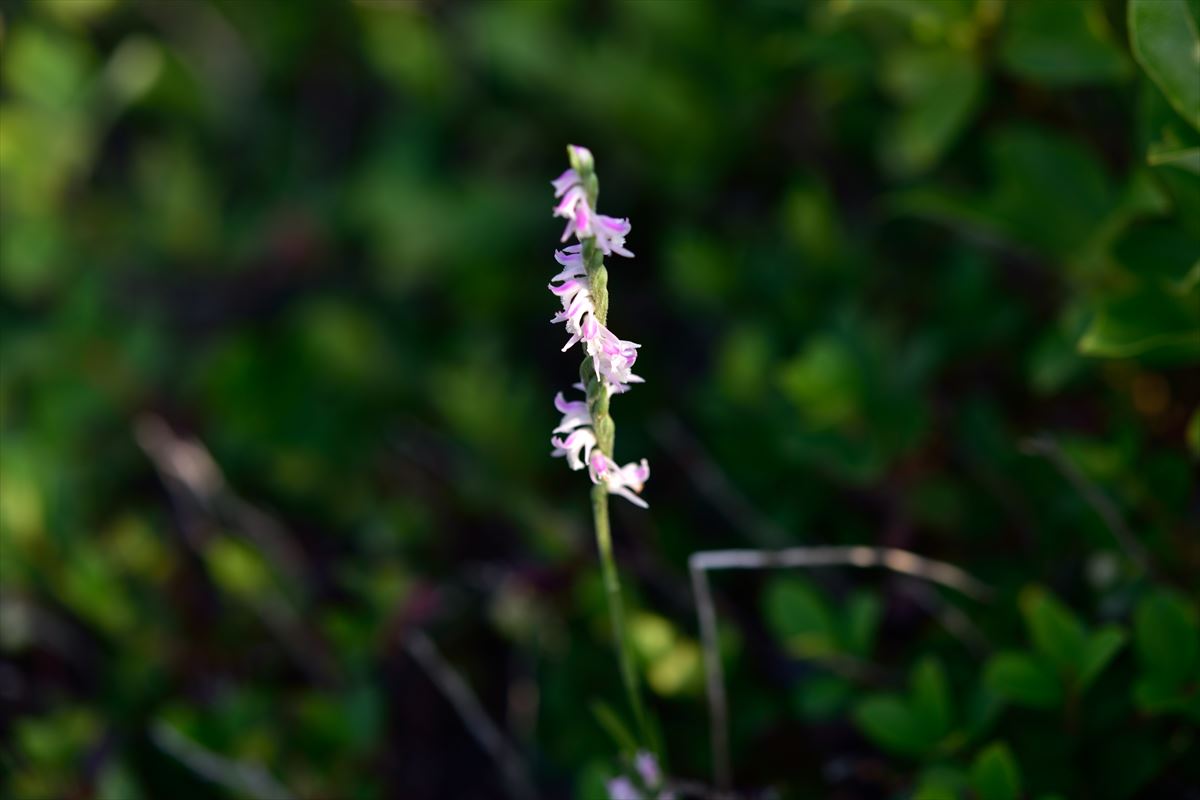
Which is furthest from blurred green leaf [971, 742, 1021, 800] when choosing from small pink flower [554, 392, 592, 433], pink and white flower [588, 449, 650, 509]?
small pink flower [554, 392, 592, 433]

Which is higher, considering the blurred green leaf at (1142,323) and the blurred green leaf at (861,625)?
the blurred green leaf at (1142,323)

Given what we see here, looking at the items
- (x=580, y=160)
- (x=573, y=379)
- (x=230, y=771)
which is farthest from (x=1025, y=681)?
(x=573, y=379)

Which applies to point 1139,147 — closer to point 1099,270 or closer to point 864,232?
point 1099,270

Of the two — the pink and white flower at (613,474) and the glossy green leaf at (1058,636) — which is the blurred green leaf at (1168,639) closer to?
the glossy green leaf at (1058,636)

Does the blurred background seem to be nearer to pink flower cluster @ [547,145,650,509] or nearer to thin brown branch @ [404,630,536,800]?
thin brown branch @ [404,630,536,800]

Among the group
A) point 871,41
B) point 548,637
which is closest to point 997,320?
point 871,41

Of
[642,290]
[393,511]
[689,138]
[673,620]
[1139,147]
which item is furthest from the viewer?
[642,290]

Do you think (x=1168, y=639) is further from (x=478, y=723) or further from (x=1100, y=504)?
(x=478, y=723)


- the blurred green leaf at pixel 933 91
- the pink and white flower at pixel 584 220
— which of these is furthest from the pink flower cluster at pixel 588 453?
the blurred green leaf at pixel 933 91
